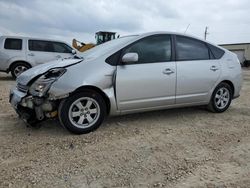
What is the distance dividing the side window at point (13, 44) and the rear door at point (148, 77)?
8.65m

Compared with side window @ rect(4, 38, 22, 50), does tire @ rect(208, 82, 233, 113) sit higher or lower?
lower

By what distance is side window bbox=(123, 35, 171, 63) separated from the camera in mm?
5340

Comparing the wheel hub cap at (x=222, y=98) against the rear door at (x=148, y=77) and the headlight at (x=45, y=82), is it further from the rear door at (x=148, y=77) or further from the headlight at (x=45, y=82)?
the headlight at (x=45, y=82)

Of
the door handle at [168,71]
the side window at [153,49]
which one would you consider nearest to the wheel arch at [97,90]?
the side window at [153,49]

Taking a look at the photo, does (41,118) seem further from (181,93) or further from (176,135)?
(181,93)

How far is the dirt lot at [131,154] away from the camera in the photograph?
3.43m

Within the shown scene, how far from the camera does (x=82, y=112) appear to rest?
4.81m

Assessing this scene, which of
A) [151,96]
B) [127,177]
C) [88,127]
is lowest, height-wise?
[127,177]

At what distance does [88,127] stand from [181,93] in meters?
1.85

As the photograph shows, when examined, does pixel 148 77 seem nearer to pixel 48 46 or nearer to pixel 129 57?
pixel 129 57

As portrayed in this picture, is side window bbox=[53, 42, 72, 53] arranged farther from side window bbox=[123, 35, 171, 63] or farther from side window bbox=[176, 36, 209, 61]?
side window bbox=[123, 35, 171, 63]

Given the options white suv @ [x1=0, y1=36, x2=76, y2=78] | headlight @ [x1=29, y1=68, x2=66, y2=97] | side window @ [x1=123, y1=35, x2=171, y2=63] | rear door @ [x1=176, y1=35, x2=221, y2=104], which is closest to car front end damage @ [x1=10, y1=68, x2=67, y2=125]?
headlight @ [x1=29, y1=68, x2=66, y2=97]

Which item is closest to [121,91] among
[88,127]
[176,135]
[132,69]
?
[132,69]

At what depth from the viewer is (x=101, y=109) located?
4.93m
